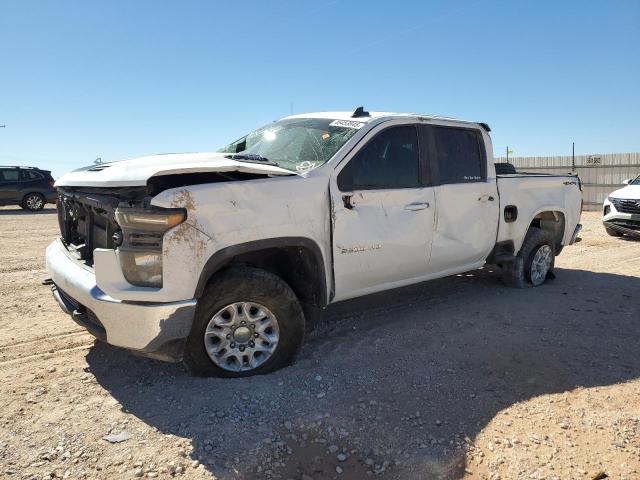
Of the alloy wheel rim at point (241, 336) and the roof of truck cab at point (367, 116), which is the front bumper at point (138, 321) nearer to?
the alloy wheel rim at point (241, 336)

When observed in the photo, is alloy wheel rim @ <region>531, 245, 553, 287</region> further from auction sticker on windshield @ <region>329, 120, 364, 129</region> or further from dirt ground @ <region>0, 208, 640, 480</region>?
auction sticker on windshield @ <region>329, 120, 364, 129</region>

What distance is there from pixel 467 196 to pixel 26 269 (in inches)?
244

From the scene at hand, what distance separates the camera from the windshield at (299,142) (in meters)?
3.91

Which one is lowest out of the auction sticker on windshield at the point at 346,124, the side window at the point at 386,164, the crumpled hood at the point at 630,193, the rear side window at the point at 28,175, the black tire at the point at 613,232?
the black tire at the point at 613,232

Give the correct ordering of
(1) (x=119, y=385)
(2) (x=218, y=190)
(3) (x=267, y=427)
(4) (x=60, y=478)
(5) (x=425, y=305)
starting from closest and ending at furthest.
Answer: (4) (x=60, y=478) < (3) (x=267, y=427) < (2) (x=218, y=190) < (1) (x=119, y=385) < (5) (x=425, y=305)

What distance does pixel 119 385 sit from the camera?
3.42 metres

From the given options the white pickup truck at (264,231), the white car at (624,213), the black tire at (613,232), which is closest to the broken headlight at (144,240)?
the white pickup truck at (264,231)

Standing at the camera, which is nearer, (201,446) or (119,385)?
(201,446)

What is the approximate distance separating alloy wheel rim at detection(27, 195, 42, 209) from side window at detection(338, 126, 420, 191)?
18039mm

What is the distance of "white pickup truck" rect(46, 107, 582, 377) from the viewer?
3.00m

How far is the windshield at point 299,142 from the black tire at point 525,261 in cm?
295

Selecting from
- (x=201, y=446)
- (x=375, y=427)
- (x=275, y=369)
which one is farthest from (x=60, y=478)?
(x=375, y=427)

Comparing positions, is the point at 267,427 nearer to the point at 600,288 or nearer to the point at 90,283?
the point at 90,283

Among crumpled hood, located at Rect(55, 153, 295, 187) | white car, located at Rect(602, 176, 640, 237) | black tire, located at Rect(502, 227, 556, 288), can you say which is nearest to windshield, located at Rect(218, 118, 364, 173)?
crumpled hood, located at Rect(55, 153, 295, 187)
